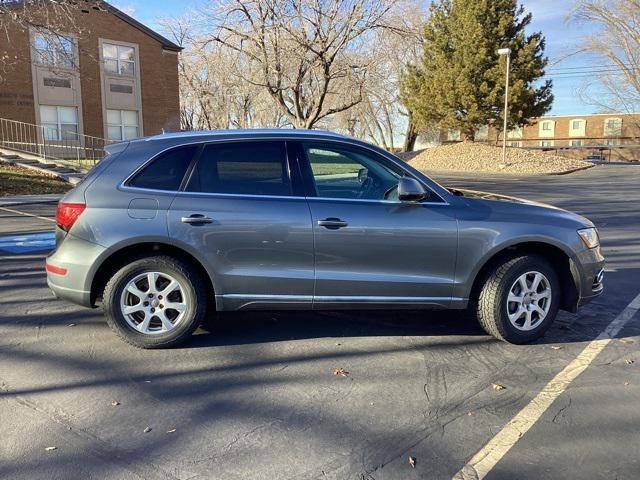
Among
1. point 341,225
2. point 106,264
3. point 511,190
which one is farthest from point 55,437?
point 511,190

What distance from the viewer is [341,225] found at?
14.2 ft

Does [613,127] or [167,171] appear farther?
[613,127]

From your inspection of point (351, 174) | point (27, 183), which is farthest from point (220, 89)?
point (351, 174)

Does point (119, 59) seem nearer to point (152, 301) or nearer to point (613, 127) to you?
point (152, 301)

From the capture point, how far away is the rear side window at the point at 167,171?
14.4ft

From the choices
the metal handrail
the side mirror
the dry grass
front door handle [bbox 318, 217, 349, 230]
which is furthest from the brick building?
the side mirror

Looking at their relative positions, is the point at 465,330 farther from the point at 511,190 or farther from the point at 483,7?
the point at 483,7

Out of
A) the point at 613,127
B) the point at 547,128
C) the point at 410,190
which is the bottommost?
the point at 410,190

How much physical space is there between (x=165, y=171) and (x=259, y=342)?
5.34 feet

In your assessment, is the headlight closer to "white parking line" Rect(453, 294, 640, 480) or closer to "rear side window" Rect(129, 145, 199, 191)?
"white parking line" Rect(453, 294, 640, 480)

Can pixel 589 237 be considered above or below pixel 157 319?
above

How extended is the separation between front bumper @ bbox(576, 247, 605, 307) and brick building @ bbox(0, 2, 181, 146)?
86.7ft

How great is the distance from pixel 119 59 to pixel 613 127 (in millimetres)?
53327

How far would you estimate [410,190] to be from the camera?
4289mm
